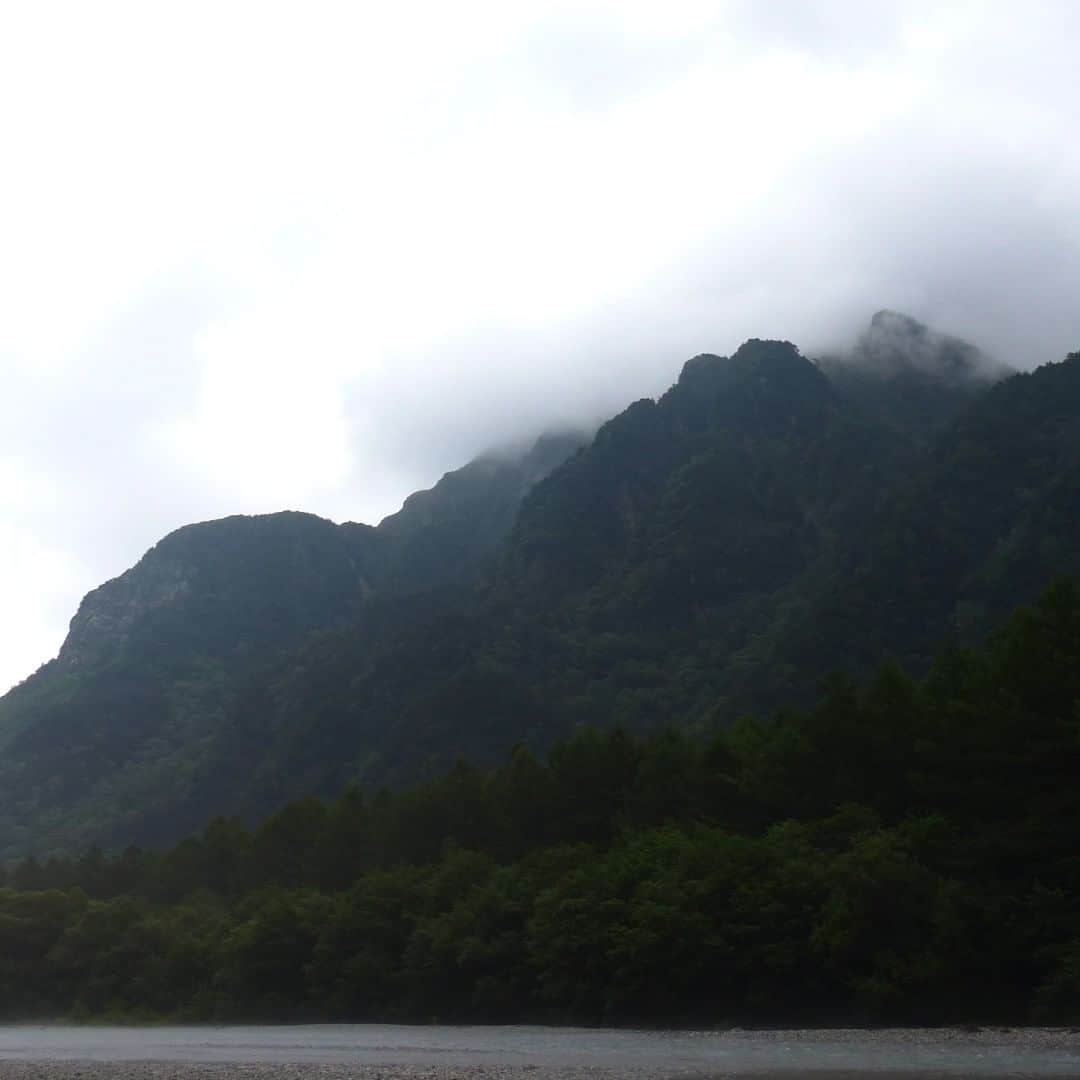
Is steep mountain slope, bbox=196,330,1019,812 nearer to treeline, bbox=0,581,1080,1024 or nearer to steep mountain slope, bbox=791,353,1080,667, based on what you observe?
steep mountain slope, bbox=791,353,1080,667

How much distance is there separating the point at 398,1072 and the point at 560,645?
14818 centimetres

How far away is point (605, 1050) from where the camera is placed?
37312mm

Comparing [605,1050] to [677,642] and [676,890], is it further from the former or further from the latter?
[677,642]

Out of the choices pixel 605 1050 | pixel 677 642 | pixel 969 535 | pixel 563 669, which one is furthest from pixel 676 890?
pixel 677 642

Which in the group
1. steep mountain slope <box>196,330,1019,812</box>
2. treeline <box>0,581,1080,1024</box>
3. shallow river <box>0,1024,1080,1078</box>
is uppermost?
steep mountain slope <box>196,330,1019,812</box>

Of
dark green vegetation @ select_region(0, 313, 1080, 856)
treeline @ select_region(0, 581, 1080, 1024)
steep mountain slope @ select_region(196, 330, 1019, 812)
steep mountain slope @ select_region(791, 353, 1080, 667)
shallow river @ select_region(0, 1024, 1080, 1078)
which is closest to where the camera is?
shallow river @ select_region(0, 1024, 1080, 1078)

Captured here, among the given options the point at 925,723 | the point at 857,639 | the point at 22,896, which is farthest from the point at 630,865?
the point at 857,639

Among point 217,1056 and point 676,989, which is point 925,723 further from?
point 217,1056

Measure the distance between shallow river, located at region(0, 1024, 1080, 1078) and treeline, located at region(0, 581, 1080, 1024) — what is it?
2252 mm

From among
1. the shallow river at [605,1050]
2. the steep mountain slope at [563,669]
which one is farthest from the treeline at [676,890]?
the steep mountain slope at [563,669]

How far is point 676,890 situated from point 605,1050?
7.68m


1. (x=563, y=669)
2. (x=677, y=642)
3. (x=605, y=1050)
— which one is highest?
(x=677, y=642)

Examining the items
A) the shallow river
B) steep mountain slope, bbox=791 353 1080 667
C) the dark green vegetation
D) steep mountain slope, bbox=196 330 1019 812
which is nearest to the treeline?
the shallow river

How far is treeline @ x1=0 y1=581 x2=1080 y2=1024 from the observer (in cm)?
3581
